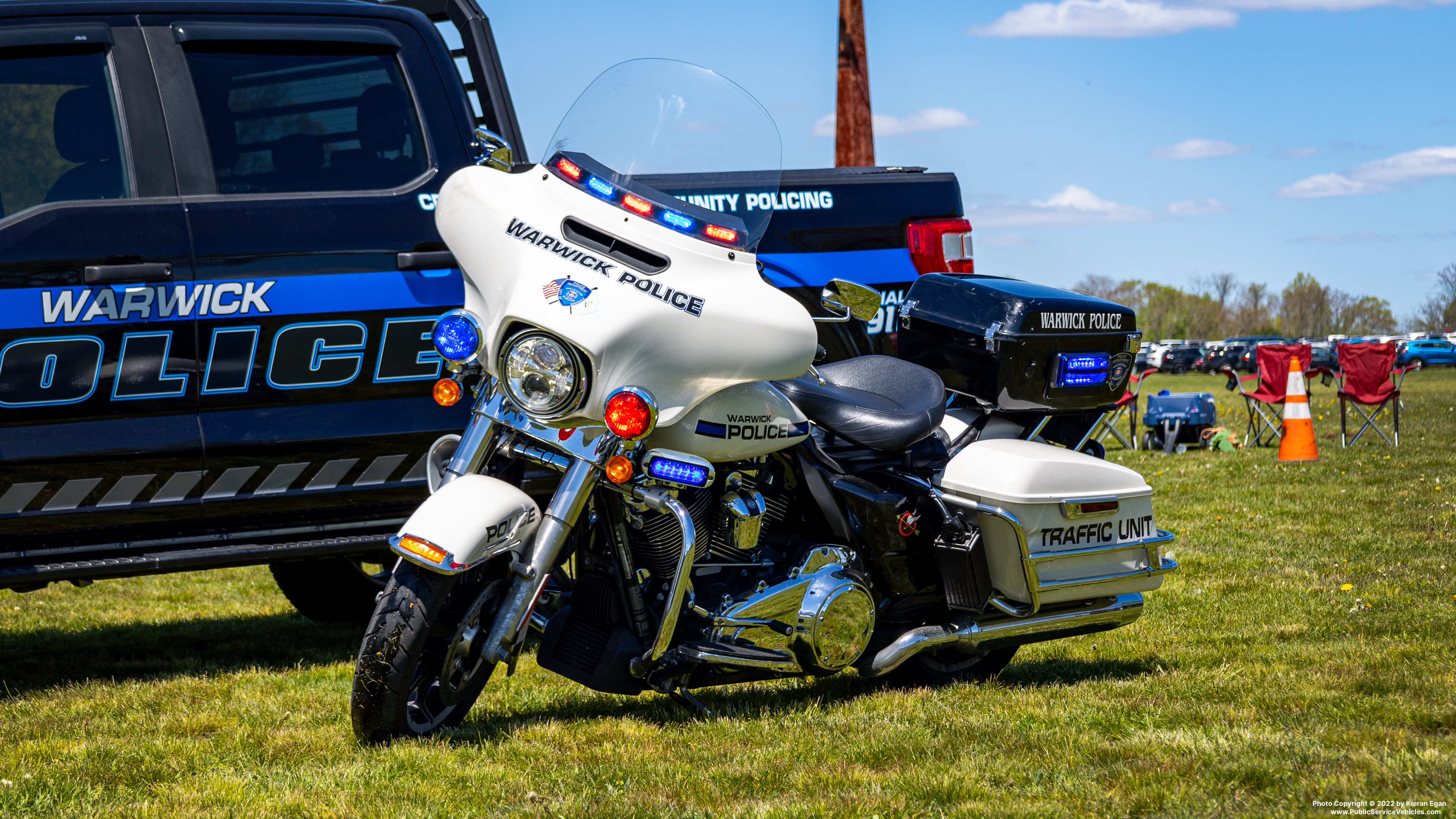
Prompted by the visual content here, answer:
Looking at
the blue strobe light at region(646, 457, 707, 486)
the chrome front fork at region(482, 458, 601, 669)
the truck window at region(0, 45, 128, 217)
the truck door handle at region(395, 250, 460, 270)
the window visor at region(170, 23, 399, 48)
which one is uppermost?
the window visor at region(170, 23, 399, 48)

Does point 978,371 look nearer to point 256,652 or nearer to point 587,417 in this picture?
point 587,417

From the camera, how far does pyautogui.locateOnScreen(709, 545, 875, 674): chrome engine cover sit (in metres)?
3.54

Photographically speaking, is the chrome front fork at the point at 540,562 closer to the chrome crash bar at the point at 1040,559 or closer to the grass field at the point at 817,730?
the grass field at the point at 817,730

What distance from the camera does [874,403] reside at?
3846mm

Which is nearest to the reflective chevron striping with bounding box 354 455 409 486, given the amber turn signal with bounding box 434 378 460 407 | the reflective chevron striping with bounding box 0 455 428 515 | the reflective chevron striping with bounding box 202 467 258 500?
the reflective chevron striping with bounding box 0 455 428 515

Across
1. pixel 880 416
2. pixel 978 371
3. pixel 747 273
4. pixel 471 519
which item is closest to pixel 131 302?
pixel 471 519

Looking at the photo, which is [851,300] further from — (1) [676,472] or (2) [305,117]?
(2) [305,117]

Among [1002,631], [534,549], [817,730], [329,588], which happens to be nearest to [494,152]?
[534,549]

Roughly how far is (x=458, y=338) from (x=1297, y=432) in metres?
10.1

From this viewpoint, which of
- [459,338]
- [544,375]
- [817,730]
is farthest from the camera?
[817,730]

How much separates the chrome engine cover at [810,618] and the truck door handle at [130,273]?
2.07 metres

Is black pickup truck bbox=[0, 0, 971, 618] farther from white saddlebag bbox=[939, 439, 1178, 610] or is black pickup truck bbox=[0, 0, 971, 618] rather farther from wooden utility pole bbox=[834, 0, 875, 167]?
wooden utility pole bbox=[834, 0, 875, 167]

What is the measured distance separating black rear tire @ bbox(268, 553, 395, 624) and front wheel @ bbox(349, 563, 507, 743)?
2163mm

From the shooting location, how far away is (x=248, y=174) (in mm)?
4352
